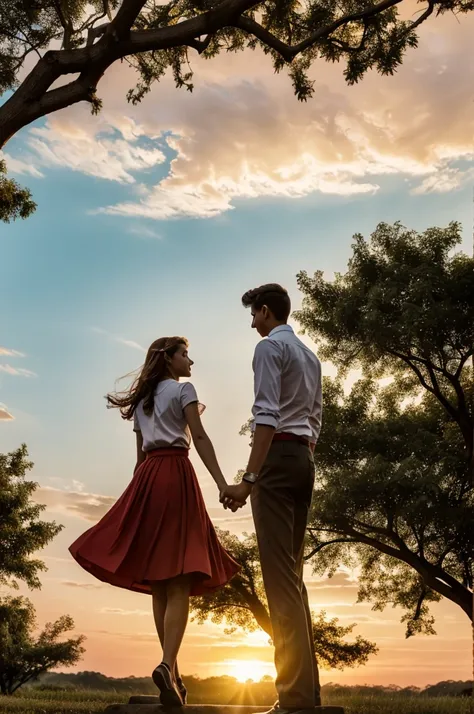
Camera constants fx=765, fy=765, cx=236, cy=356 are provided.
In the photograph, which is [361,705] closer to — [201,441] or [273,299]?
[201,441]

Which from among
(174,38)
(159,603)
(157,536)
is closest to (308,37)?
(174,38)

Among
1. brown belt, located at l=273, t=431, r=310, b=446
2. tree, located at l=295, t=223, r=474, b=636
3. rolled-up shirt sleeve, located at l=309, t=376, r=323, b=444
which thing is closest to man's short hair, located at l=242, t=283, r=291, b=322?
rolled-up shirt sleeve, located at l=309, t=376, r=323, b=444

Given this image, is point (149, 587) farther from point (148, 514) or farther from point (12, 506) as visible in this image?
point (12, 506)

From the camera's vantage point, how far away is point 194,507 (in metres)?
5.50

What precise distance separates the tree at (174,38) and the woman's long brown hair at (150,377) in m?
5.52

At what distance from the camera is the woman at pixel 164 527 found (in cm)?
526

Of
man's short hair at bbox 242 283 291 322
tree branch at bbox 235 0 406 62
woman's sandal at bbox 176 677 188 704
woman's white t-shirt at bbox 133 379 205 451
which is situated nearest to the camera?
man's short hair at bbox 242 283 291 322

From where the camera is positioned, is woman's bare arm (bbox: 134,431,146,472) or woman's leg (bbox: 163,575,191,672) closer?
woman's leg (bbox: 163,575,191,672)

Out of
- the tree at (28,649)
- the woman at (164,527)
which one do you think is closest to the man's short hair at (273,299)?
the woman at (164,527)

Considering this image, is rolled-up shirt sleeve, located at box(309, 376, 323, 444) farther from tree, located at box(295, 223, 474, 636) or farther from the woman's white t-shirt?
tree, located at box(295, 223, 474, 636)

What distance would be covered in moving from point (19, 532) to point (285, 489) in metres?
23.3

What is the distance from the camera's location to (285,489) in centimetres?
463

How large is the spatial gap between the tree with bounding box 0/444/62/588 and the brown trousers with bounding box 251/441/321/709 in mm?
21810

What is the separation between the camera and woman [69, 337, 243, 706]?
526cm
